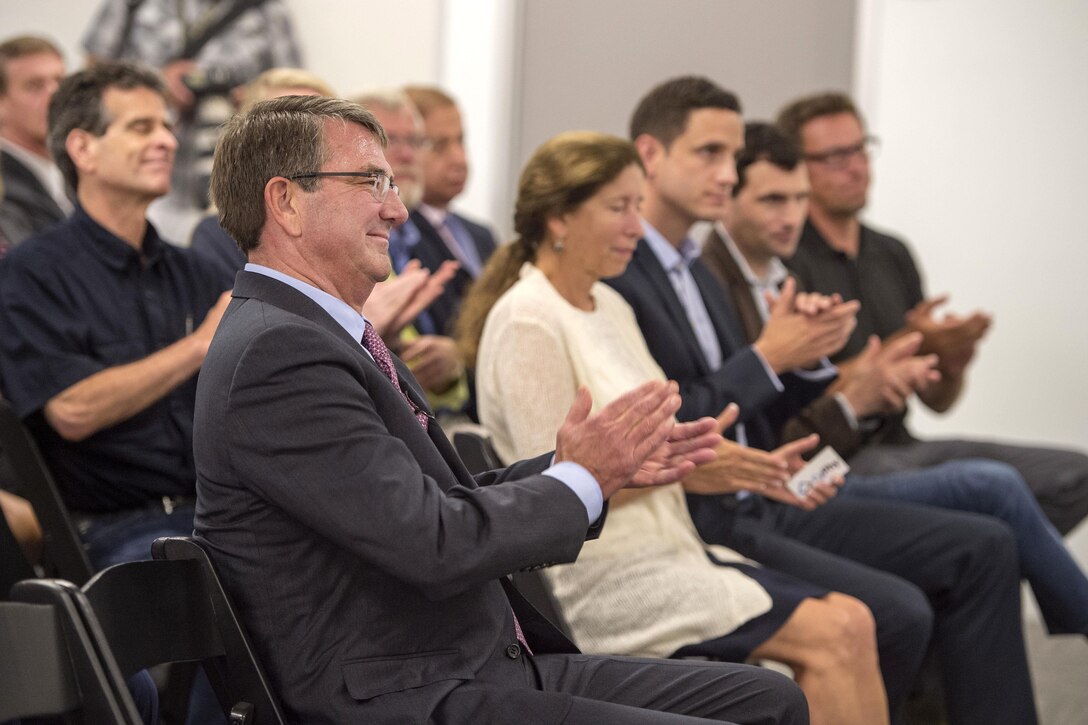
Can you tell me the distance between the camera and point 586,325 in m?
2.47

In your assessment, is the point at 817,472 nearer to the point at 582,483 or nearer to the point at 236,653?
the point at 582,483

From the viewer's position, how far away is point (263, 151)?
61.8 inches

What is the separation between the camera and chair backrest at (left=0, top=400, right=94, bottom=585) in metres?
2.28

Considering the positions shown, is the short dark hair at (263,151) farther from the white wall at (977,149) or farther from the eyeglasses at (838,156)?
the white wall at (977,149)

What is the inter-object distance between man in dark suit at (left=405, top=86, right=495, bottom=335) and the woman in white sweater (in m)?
1.28

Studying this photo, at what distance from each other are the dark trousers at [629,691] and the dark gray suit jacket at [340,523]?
0.03 meters

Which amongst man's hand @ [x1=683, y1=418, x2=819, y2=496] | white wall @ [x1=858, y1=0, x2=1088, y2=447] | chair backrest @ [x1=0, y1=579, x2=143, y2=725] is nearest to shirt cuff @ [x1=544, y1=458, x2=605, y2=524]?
chair backrest @ [x1=0, y1=579, x2=143, y2=725]

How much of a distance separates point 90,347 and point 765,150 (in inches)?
72.4

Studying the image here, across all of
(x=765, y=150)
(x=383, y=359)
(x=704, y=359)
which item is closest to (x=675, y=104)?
(x=765, y=150)

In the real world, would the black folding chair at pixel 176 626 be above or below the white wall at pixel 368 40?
below

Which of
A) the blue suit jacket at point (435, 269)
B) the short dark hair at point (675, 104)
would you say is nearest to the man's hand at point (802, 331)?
the short dark hair at point (675, 104)

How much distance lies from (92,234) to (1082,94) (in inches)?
150

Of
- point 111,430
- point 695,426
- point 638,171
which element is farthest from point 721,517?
point 111,430

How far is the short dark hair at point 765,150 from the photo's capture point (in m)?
3.46
